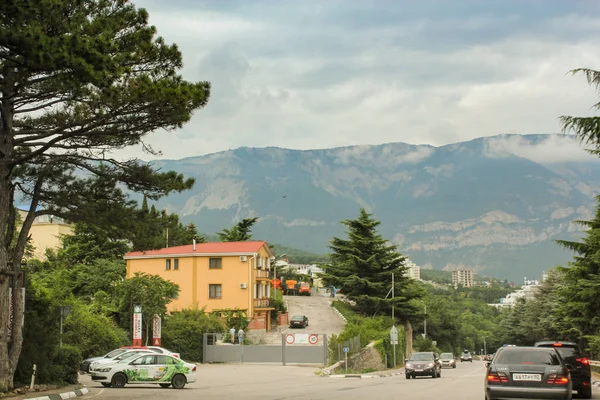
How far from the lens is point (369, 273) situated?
6850 centimetres

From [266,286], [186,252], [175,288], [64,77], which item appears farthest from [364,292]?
[64,77]

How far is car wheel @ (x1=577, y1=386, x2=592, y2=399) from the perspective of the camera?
22.6m

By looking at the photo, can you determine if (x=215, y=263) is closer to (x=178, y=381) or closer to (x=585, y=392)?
(x=178, y=381)

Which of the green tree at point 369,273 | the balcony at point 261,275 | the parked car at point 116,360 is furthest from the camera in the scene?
the balcony at point 261,275

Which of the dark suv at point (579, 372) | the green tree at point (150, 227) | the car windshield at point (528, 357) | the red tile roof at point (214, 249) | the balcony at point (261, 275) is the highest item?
the red tile roof at point (214, 249)

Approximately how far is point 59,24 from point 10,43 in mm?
1698

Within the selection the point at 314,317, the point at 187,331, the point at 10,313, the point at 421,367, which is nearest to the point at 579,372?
the point at 421,367

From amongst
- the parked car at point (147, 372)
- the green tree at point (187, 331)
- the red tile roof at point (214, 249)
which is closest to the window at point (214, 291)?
the red tile roof at point (214, 249)

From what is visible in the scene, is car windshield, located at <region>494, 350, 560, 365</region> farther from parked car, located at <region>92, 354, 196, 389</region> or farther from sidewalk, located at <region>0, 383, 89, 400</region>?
parked car, located at <region>92, 354, 196, 389</region>

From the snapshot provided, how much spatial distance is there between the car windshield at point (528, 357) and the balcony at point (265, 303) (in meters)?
51.9

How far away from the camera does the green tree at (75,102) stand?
1767 centimetres

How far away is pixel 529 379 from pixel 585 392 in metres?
7.34

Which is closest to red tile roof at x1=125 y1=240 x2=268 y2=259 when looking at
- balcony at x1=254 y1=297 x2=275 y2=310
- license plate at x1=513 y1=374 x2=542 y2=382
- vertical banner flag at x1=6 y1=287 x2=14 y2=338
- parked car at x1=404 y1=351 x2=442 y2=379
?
balcony at x1=254 y1=297 x2=275 y2=310

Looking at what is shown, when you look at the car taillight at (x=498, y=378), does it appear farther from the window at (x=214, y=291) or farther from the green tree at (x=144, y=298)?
the window at (x=214, y=291)
